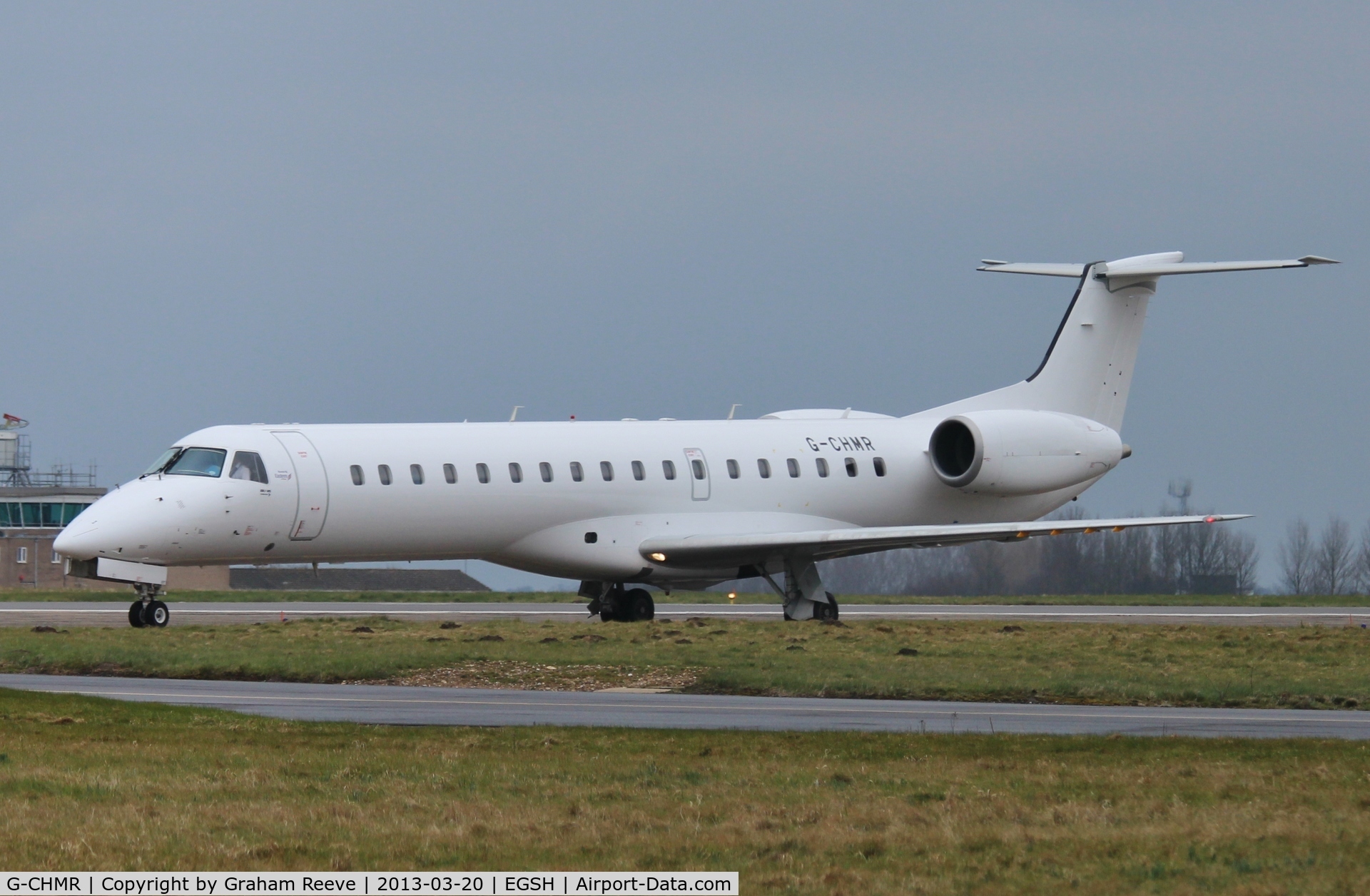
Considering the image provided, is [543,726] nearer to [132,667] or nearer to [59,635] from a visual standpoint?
[132,667]

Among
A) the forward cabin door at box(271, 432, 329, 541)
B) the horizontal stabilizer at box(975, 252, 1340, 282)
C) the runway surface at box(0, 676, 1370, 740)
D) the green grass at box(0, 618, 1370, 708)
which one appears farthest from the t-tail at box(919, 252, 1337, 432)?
the runway surface at box(0, 676, 1370, 740)

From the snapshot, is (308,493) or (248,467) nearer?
(248,467)

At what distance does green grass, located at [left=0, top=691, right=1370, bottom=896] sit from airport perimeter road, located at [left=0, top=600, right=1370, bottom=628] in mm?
20991

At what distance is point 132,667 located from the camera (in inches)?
960

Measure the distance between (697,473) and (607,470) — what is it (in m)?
1.99

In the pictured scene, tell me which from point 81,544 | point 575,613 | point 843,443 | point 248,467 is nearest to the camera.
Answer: point 81,544

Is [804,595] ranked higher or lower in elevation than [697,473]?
lower

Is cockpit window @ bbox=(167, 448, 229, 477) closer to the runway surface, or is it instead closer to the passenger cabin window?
the passenger cabin window

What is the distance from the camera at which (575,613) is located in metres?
39.4

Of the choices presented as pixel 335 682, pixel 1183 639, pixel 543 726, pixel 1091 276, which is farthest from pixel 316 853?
pixel 1091 276

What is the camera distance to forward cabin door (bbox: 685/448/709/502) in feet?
116

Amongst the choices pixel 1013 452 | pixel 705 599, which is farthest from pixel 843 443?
pixel 705 599
